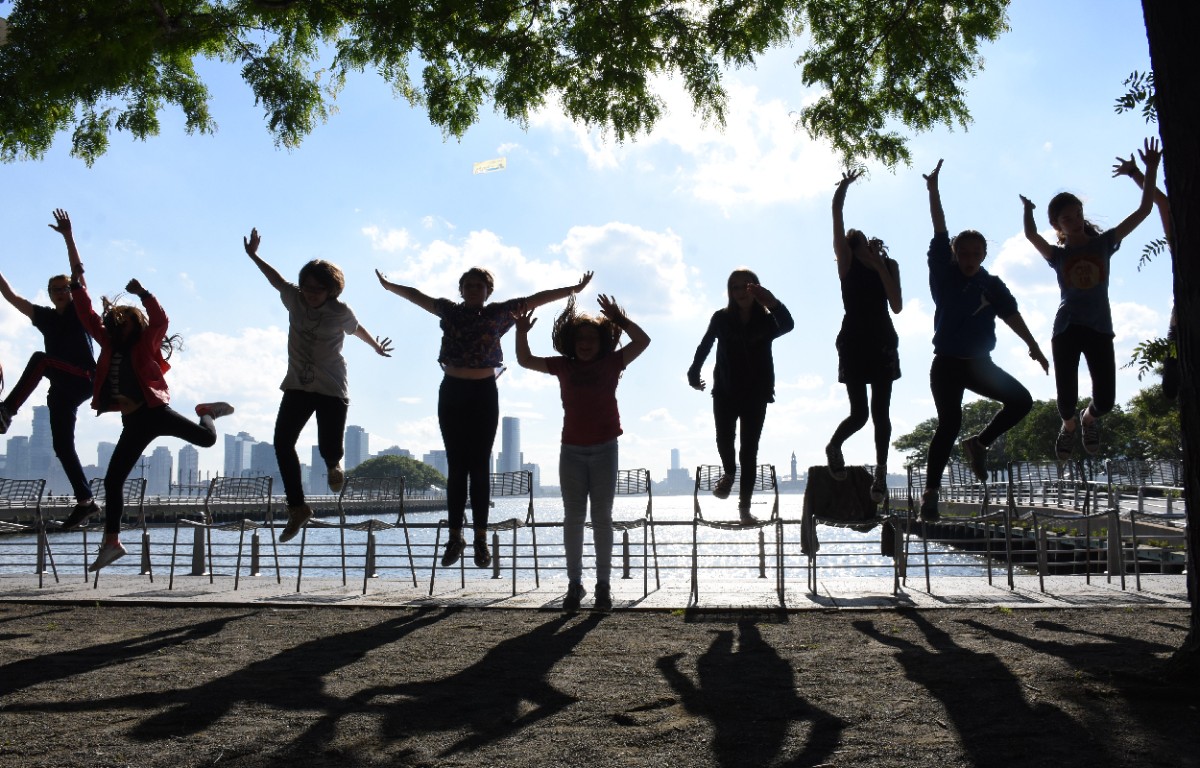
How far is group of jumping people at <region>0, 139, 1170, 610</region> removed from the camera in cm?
616

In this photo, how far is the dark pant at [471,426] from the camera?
6.50m

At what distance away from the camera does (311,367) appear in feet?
20.7

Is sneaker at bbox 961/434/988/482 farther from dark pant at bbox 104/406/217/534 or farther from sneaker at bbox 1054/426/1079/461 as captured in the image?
dark pant at bbox 104/406/217/534

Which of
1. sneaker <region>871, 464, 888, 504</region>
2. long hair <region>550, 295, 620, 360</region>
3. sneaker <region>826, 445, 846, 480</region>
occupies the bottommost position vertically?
sneaker <region>871, 464, 888, 504</region>

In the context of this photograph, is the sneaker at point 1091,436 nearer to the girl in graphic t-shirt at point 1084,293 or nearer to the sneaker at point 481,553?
the girl in graphic t-shirt at point 1084,293

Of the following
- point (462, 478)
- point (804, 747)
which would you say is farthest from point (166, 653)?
point (804, 747)

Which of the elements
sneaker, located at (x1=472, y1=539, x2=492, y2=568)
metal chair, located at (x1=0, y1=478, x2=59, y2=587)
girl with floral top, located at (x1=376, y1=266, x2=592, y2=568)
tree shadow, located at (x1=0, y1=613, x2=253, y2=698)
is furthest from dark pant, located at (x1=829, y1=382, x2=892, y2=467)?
metal chair, located at (x1=0, y1=478, x2=59, y2=587)

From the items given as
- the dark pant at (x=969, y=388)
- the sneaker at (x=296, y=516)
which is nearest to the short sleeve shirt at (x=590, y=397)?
the sneaker at (x=296, y=516)

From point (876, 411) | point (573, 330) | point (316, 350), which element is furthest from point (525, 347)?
point (876, 411)

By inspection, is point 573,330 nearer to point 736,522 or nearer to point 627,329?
point 627,329

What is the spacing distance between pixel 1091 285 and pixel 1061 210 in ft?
1.93

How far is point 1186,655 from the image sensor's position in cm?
388

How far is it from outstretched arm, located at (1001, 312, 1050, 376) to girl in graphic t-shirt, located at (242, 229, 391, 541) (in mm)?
4519

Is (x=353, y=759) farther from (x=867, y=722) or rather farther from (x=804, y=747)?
(x=867, y=722)
